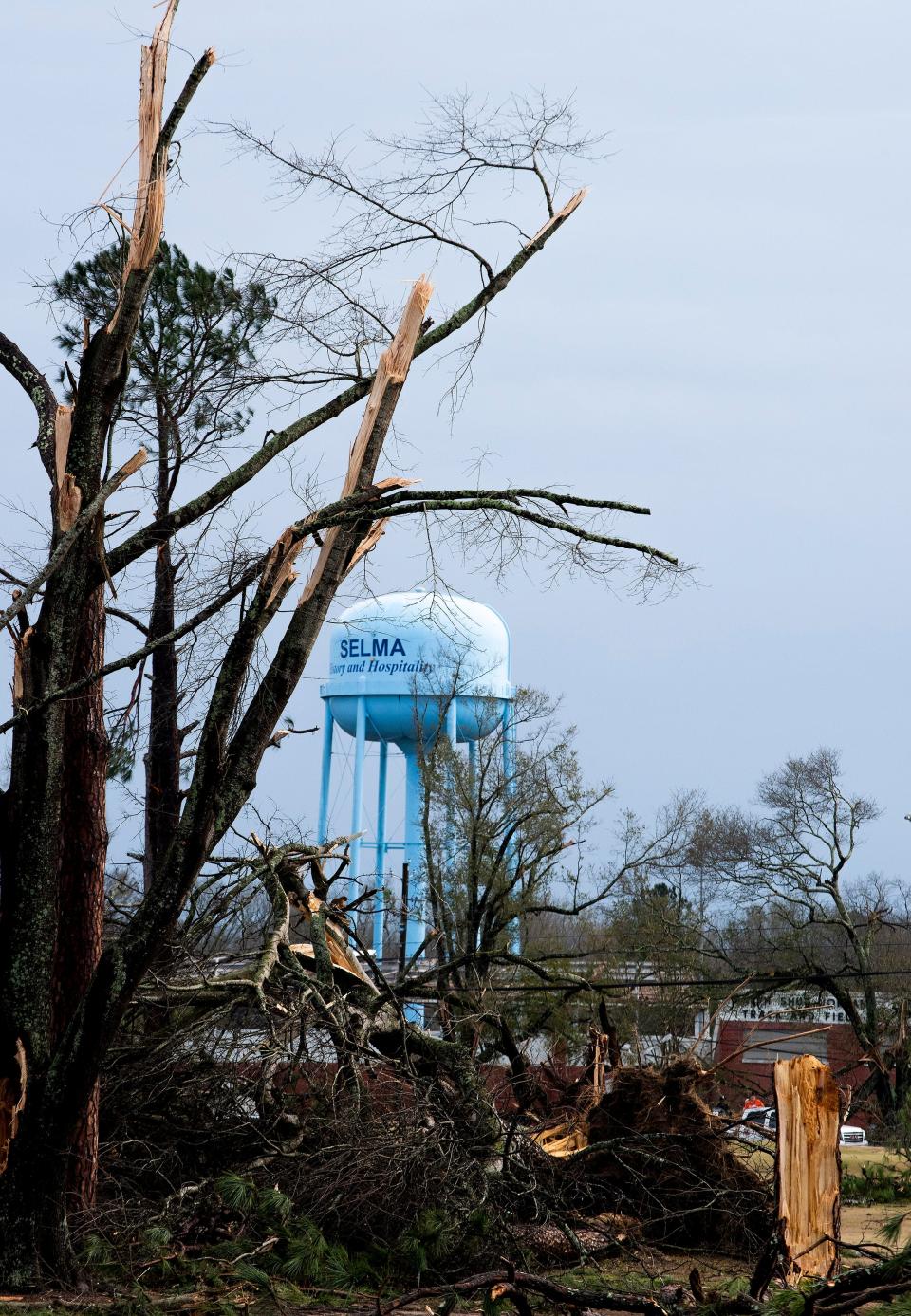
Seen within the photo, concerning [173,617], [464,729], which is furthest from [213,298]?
[464,729]

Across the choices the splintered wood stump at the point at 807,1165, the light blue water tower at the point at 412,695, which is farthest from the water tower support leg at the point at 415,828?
the splintered wood stump at the point at 807,1165

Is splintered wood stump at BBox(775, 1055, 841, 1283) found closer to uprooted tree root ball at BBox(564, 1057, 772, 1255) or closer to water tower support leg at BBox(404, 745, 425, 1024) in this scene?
uprooted tree root ball at BBox(564, 1057, 772, 1255)

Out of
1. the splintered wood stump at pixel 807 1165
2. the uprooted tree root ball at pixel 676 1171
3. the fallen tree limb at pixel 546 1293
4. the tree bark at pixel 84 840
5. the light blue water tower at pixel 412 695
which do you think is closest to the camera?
the fallen tree limb at pixel 546 1293

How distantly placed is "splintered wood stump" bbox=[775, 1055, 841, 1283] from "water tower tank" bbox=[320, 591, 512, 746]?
16.9m

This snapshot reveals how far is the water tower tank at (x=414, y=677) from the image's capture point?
2525 centimetres

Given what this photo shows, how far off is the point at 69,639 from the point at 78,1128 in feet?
7.87

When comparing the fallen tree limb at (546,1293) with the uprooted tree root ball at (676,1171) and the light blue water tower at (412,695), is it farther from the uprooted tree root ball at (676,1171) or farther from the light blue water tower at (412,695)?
the light blue water tower at (412,695)

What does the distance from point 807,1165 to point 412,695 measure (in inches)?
730

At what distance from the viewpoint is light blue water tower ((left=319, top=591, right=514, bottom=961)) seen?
82.8ft

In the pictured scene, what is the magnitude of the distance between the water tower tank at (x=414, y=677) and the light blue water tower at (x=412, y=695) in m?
0.02

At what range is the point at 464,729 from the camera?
27141 mm

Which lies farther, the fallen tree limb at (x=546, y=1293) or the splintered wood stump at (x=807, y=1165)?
the splintered wood stump at (x=807, y=1165)

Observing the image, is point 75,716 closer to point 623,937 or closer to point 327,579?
point 327,579

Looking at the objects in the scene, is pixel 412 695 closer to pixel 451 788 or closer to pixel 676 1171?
pixel 451 788
